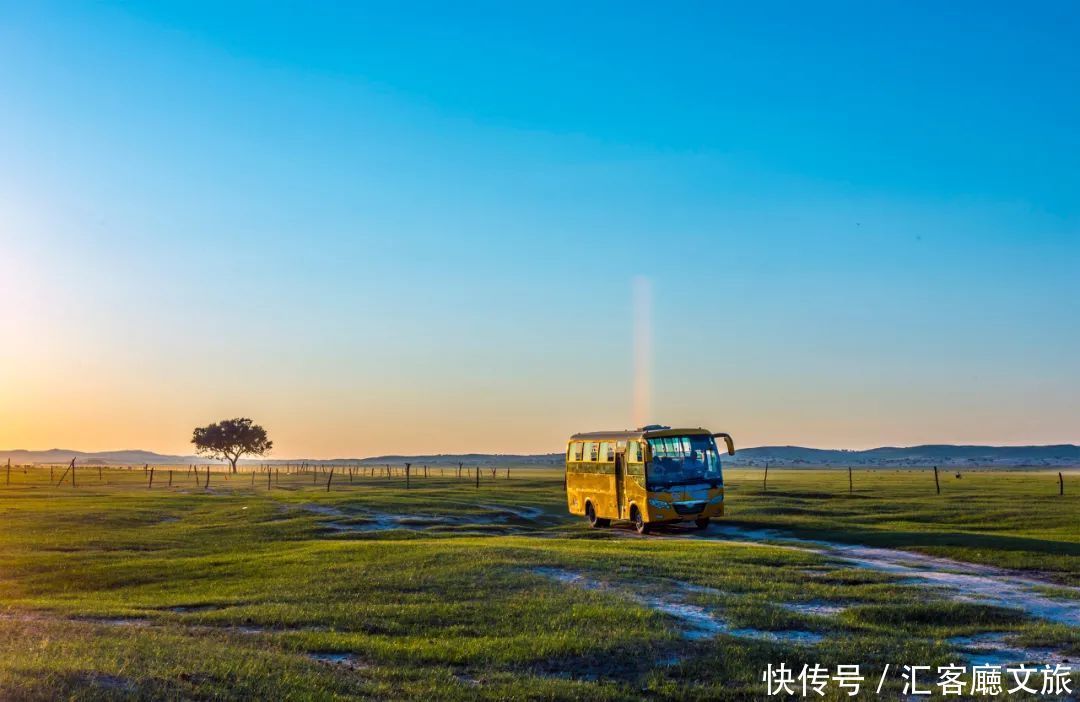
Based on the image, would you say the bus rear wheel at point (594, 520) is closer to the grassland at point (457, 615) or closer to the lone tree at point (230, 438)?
the grassland at point (457, 615)

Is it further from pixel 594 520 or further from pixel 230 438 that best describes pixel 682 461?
pixel 230 438

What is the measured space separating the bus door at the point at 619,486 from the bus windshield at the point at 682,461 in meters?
2.69

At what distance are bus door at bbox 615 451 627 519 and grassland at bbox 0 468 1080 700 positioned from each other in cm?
443

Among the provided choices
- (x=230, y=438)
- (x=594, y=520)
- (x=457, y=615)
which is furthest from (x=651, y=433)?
(x=230, y=438)

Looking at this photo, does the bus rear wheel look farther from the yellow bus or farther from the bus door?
the bus door

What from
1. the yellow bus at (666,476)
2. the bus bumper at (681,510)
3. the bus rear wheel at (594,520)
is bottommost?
the bus rear wheel at (594,520)

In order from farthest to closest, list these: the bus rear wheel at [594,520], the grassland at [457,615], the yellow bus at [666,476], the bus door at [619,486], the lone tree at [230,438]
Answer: the lone tree at [230,438] < the bus rear wheel at [594,520] < the bus door at [619,486] < the yellow bus at [666,476] < the grassland at [457,615]

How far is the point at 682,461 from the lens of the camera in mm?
39594

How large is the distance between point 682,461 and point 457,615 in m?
23.3

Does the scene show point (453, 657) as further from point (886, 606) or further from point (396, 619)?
point (886, 606)

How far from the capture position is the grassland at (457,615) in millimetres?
12555

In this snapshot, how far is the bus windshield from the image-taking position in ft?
128

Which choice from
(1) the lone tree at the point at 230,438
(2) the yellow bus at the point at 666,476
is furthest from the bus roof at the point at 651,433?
(1) the lone tree at the point at 230,438

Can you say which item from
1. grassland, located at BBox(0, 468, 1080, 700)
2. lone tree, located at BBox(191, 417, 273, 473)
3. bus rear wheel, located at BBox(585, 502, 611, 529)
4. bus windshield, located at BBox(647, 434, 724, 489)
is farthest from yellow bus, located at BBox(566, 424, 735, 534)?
lone tree, located at BBox(191, 417, 273, 473)
